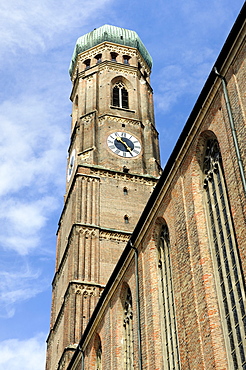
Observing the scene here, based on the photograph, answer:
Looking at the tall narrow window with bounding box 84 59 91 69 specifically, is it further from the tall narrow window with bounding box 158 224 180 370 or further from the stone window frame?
the tall narrow window with bounding box 158 224 180 370

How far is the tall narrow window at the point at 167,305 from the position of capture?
65.7ft

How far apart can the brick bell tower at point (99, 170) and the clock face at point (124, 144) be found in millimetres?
82

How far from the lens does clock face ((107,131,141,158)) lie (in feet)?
157

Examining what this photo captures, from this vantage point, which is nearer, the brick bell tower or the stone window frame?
the stone window frame

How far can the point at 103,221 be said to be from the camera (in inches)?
1719

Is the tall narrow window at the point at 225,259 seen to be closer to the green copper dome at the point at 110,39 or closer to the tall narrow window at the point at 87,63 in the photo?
the tall narrow window at the point at 87,63

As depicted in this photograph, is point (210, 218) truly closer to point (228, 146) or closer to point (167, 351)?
point (228, 146)

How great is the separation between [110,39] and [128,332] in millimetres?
38642

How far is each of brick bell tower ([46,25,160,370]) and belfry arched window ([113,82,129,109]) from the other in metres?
0.09

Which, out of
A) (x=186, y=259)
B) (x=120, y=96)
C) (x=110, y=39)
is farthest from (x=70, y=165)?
(x=186, y=259)

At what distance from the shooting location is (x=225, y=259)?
1752 centimetres

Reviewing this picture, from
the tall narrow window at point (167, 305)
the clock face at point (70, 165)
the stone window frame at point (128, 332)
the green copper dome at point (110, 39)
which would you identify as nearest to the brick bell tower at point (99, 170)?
the clock face at point (70, 165)

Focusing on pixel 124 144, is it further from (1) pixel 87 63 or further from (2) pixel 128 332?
(2) pixel 128 332

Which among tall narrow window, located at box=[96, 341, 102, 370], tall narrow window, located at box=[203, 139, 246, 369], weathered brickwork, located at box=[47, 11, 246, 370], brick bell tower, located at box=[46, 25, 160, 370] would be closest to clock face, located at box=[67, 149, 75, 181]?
brick bell tower, located at box=[46, 25, 160, 370]
